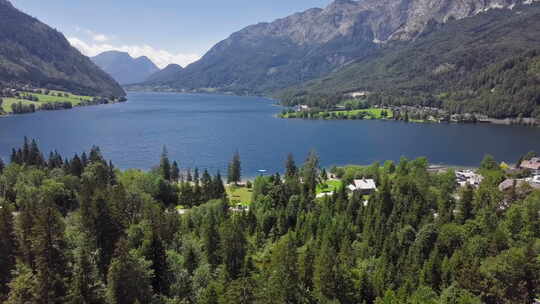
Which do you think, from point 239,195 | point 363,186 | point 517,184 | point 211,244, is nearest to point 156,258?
point 211,244

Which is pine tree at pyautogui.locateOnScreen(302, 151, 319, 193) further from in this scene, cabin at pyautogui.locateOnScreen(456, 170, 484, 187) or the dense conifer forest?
cabin at pyautogui.locateOnScreen(456, 170, 484, 187)

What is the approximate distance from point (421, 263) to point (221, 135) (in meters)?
127

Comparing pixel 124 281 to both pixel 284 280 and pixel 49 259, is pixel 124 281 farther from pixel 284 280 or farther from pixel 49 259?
pixel 284 280

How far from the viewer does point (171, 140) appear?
14700cm

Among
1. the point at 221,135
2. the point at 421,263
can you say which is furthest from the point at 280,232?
the point at 221,135

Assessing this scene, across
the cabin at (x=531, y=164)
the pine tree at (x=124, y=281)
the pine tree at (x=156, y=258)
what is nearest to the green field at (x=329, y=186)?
the pine tree at (x=156, y=258)

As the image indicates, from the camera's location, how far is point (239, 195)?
3027 inches

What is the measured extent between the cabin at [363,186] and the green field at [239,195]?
849 inches

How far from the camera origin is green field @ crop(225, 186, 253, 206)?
234 ft

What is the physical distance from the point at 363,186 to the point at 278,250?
124 ft

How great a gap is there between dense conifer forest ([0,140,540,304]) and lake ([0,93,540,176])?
49.7 metres

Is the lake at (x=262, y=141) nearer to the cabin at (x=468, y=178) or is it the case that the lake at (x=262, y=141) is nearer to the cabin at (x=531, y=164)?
the cabin at (x=531, y=164)

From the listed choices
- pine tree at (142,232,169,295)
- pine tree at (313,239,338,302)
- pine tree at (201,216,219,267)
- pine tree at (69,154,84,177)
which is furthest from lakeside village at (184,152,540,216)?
pine tree at (142,232,169,295)

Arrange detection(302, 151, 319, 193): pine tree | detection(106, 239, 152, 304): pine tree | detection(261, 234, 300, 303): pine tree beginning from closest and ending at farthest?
detection(106, 239, 152, 304): pine tree, detection(261, 234, 300, 303): pine tree, detection(302, 151, 319, 193): pine tree
